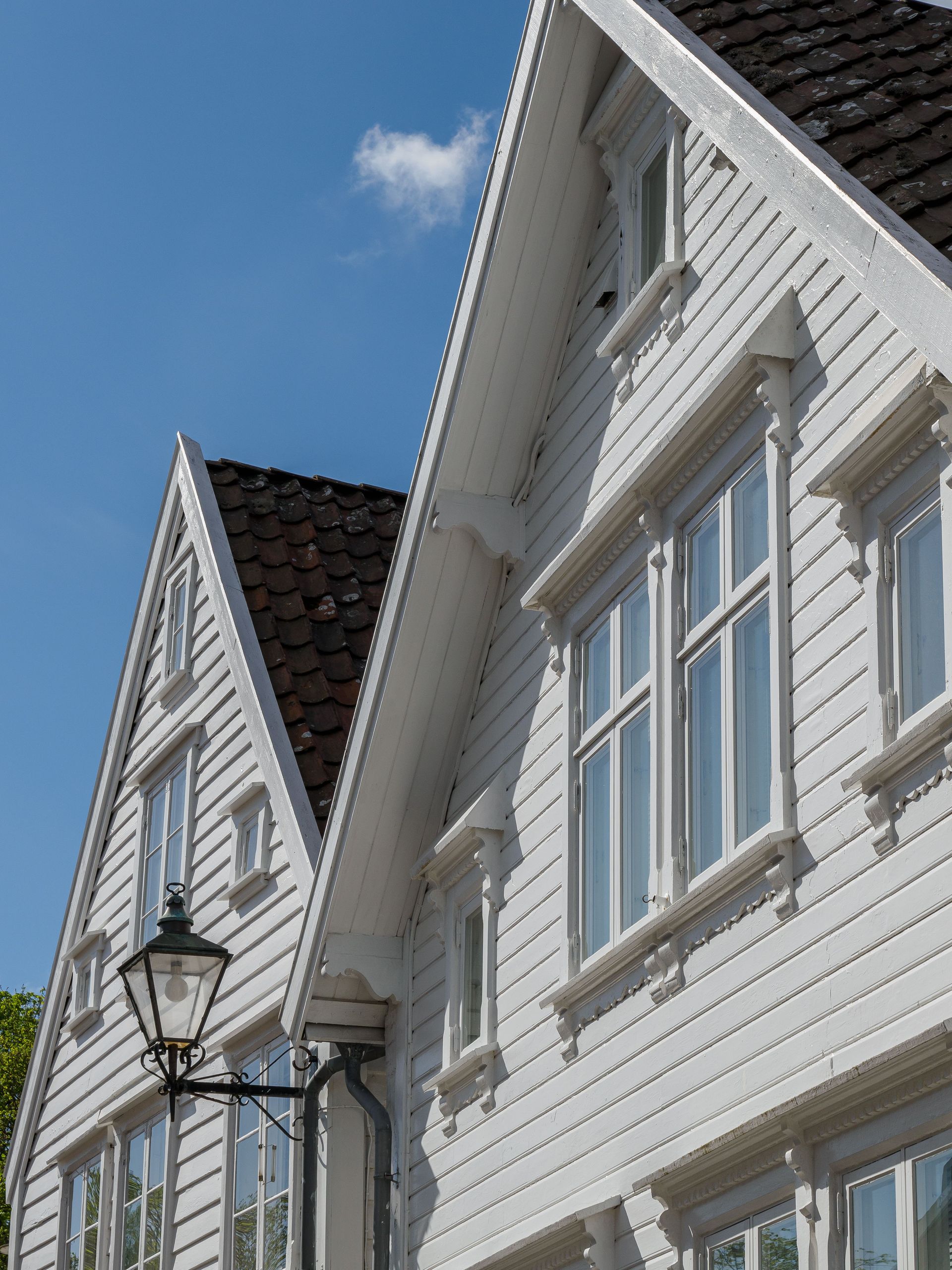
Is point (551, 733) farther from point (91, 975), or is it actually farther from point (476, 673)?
point (91, 975)

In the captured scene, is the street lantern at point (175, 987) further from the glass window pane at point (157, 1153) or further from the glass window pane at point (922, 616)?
the glass window pane at point (922, 616)

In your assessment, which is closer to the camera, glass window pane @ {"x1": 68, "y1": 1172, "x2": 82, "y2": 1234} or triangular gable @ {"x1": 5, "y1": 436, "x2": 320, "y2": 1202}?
triangular gable @ {"x1": 5, "y1": 436, "x2": 320, "y2": 1202}

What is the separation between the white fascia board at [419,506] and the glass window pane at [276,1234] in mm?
1466

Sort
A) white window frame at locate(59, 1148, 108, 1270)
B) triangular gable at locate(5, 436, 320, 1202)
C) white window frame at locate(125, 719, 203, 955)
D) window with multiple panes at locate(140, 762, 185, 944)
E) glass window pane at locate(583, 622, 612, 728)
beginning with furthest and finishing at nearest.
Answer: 1. window with multiple panes at locate(140, 762, 185, 944)
2. triangular gable at locate(5, 436, 320, 1202)
3. white window frame at locate(125, 719, 203, 955)
4. white window frame at locate(59, 1148, 108, 1270)
5. glass window pane at locate(583, 622, 612, 728)

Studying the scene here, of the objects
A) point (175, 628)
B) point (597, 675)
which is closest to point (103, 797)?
point (175, 628)

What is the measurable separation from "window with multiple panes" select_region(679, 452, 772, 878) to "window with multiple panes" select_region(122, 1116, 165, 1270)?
7.45 meters

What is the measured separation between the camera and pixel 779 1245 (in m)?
6.78

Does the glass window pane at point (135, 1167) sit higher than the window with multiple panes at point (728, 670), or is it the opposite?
the glass window pane at point (135, 1167)

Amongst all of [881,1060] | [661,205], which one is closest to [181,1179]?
[661,205]

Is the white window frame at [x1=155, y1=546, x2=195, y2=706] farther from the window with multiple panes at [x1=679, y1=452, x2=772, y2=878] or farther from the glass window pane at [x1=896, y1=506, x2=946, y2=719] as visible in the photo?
the glass window pane at [x1=896, y1=506, x2=946, y2=719]

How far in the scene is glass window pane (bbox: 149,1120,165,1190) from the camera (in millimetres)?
14078

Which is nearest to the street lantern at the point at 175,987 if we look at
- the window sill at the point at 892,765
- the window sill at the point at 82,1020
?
the window sill at the point at 892,765

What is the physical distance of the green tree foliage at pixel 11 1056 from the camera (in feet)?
133

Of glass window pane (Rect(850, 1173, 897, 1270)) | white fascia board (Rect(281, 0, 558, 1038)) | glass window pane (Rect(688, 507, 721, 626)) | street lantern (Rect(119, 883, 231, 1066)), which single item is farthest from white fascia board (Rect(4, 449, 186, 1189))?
glass window pane (Rect(850, 1173, 897, 1270))
